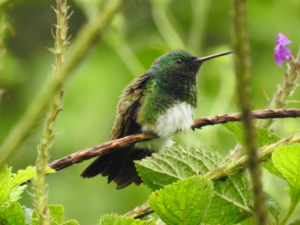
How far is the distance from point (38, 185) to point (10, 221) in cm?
45

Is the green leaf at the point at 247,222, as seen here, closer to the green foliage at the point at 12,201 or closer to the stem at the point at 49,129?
the green foliage at the point at 12,201

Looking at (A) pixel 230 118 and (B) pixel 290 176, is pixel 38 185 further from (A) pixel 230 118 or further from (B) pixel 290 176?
(A) pixel 230 118

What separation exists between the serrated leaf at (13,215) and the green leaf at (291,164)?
0.61 m

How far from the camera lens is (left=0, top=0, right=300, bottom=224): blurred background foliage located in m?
4.68

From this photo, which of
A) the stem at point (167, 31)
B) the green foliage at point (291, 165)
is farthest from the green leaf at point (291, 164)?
the stem at point (167, 31)

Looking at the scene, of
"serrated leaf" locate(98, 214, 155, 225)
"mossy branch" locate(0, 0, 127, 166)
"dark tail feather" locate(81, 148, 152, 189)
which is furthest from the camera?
"dark tail feather" locate(81, 148, 152, 189)

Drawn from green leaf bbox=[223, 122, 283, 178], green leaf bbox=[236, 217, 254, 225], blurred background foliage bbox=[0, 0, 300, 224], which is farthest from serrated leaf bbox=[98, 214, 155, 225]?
blurred background foliage bbox=[0, 0, 300, 224]

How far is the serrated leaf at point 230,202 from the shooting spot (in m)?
1.32

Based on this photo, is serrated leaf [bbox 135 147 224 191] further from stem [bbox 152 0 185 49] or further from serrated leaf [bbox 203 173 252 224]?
stem [bbox 152 0 185 49]

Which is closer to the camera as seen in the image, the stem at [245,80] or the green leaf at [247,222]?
the stem at [245,80]

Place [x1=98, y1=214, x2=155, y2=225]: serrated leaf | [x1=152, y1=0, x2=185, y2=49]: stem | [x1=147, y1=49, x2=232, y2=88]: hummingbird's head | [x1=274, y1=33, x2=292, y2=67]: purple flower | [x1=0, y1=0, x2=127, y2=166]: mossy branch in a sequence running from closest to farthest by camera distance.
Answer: [x1=0, y1=0, x2=127, y2=166]: mossy branch
[x1=98, y1=214, x2=155, y2=225]: serrated leaf
[x1=274, y1=33, x2=292, y2=67]: purple flower
[x1=147, y1=49, x2=232, y2=88]: hummingbird's head
[x1=152, y1=0, x2=185, y2=49]: stem

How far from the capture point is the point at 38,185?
80 centimetres

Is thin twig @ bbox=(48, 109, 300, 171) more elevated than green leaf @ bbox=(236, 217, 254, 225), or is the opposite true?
thin twig @ bbox=(48, 109, 300, 171)

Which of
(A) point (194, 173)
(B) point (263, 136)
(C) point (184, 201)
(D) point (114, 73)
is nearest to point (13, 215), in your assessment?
(C) point (184, 201)
